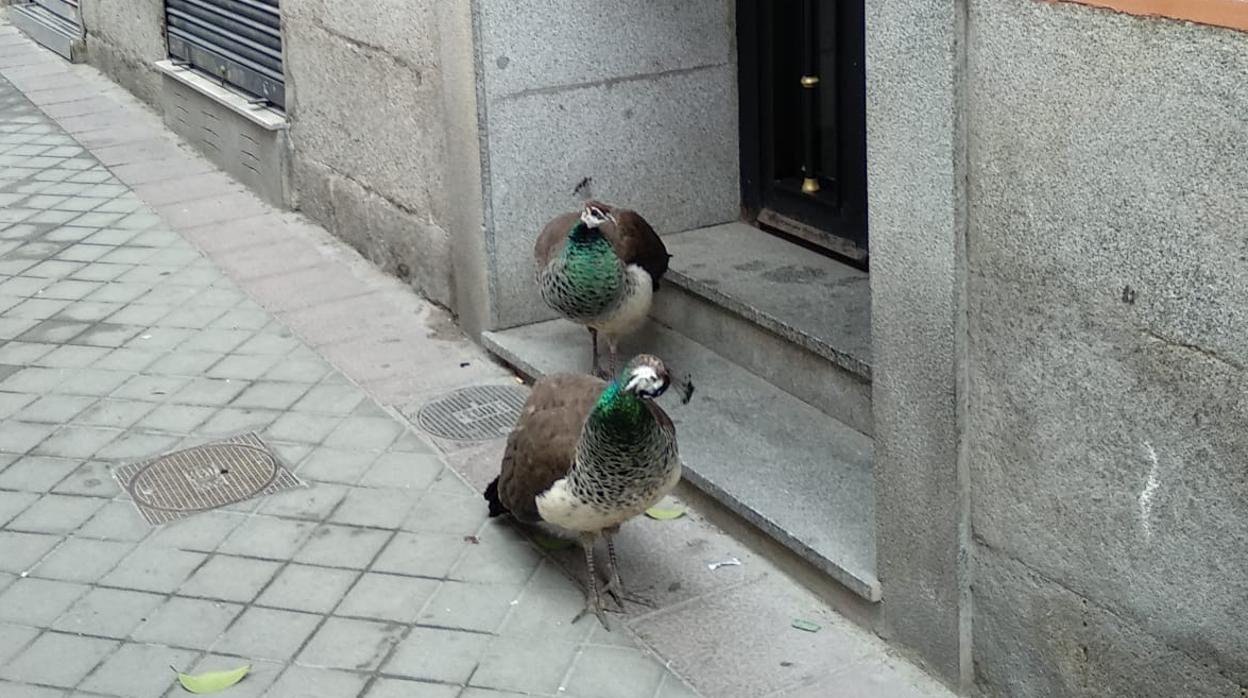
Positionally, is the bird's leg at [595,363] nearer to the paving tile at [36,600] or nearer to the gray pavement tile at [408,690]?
the gray pavement tile at [408,690]

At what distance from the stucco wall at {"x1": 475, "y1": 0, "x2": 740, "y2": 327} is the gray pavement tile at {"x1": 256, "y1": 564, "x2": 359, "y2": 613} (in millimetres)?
1956

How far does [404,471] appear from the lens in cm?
618

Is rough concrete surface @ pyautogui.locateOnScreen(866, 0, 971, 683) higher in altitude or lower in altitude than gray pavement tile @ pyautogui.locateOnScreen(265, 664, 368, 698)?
higher

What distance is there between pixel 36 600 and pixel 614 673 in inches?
76.5

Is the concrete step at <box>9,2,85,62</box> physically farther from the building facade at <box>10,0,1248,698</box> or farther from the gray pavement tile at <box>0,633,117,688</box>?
the gray pavement tile at <box>0,633,117,688</box>

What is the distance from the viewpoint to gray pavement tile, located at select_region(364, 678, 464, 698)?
15.7 ft

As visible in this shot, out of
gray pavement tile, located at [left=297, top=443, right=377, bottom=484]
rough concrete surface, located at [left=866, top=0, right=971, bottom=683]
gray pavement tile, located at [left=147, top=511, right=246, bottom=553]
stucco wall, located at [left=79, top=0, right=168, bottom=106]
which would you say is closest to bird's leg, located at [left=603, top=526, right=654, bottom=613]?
rough concrete surface, located at [left=866, top=0, right=971, bottom=683]

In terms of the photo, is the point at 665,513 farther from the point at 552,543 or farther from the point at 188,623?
the point at 188,623

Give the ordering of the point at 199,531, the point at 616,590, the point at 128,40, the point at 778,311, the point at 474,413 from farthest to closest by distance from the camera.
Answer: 1. the point at 128,40
2. the point at 474,413
3. the point at 778,311
4. the point at 199,531
5. the point at 616,590

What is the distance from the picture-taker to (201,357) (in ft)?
24.1

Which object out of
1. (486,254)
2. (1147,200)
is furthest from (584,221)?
(1147,200)

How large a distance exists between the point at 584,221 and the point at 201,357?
226cm

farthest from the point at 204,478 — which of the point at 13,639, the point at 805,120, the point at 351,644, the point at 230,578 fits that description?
the point at 805,120

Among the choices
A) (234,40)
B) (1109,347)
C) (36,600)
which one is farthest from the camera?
(234,40)
